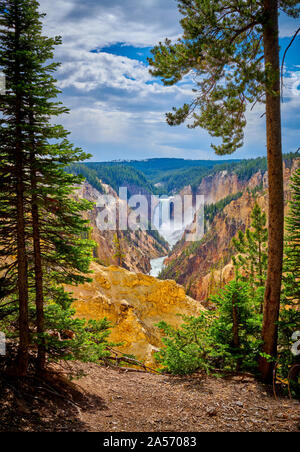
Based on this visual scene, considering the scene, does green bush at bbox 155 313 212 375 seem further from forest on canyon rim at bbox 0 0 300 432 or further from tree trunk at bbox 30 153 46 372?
tree trunk at bbox 30 153 46 372

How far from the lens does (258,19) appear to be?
17.5ft

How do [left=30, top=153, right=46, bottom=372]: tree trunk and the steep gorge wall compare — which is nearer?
[left=30, top=153, right=46, bottom=372]: tree trunk

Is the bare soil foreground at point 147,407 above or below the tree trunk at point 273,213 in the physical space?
below

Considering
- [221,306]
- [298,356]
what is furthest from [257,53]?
[298,356]

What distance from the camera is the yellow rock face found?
23.0 meters

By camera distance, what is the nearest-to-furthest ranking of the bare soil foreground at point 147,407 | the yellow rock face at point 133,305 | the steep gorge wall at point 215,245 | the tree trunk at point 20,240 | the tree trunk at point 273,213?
the bare soil foreground at point 147,407 < the tree trunk at point 20,240 < the tree trunk at point 273,213 < the yellow rock face at point 133,305 < the steep gorge wall at point 215,245

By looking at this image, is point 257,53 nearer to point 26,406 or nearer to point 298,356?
point 298,356

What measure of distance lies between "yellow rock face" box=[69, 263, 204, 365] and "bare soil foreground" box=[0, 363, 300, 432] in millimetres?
14149

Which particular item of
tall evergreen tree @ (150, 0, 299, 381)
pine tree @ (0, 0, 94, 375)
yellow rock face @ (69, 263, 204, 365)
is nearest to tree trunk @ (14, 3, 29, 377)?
pine tree @ (0, 0, 94, 375)

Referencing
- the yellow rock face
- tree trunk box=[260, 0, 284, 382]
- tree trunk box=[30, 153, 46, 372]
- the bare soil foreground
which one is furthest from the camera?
the yellow rock face

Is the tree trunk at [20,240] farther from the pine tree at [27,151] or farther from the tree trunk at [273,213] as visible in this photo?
the tree trunk at [273,213]

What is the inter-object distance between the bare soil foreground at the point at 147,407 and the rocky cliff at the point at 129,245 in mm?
92614

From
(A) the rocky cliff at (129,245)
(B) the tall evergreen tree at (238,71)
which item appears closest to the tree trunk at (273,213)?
(B) the tall evergreen tree at (238,71)

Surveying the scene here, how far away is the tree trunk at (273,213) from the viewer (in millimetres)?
6078
